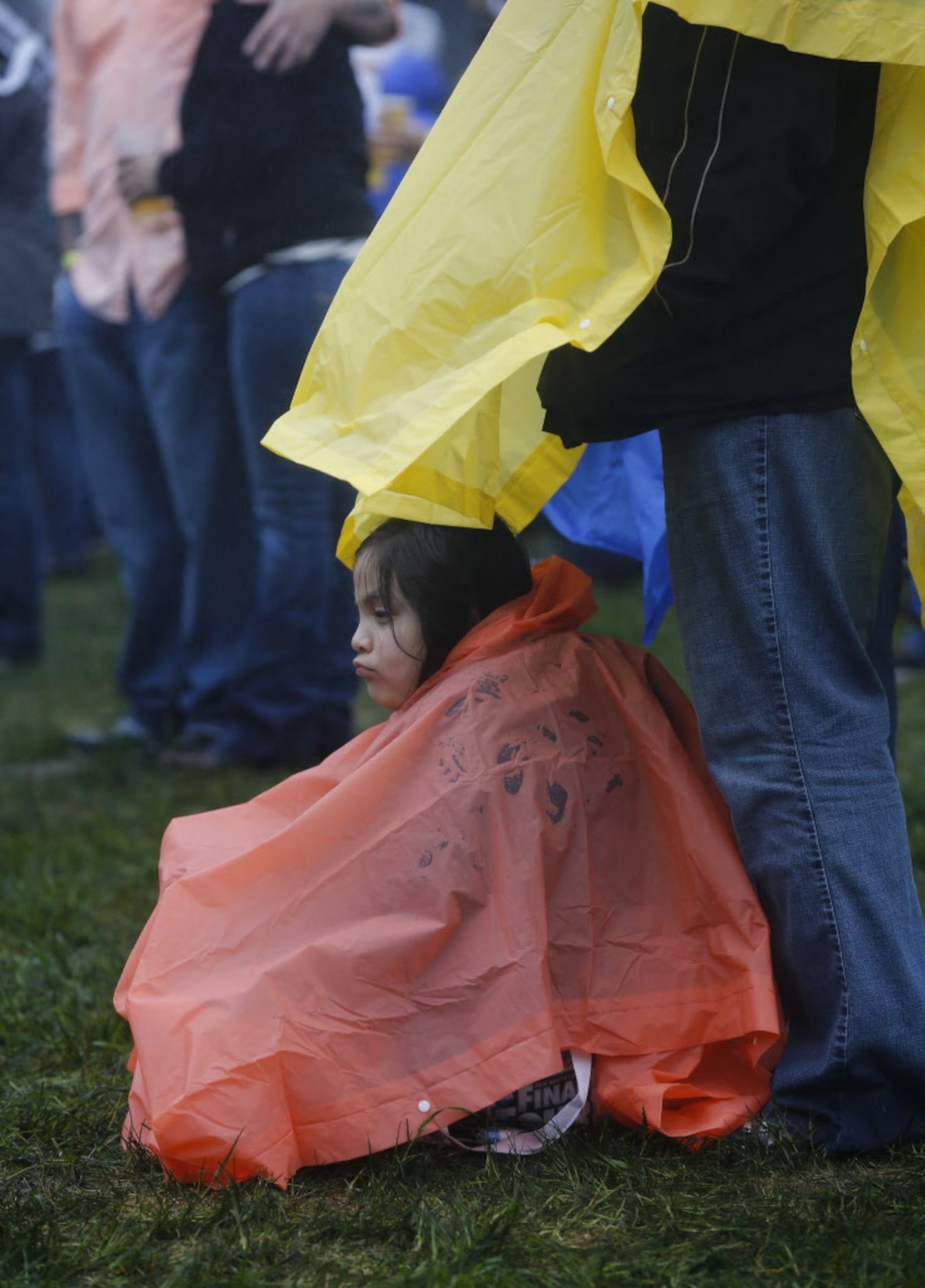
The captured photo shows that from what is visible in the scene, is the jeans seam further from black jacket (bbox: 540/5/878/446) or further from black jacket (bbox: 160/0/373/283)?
black jacket (bbox: 160/0/373/283)

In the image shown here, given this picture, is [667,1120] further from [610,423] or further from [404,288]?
[404,288]

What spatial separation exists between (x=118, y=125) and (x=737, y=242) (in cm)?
267

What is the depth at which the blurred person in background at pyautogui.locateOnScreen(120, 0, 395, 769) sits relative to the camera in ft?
11.9

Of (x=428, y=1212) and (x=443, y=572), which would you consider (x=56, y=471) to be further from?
(x=428, y=1212)

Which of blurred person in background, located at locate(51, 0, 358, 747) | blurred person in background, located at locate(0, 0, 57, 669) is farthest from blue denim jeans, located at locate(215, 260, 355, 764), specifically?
blurred person in background, located at locate(0, 0, 57, 669)

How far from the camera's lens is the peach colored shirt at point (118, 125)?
3.90 metres

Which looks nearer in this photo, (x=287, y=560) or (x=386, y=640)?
(x=386, y=640)

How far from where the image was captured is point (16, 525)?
254 inches

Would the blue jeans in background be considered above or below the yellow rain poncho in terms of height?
below

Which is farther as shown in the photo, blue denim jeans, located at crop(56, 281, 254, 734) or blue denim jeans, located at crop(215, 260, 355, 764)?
blue denim jeans, located at crop(56, 281, 254, 734)

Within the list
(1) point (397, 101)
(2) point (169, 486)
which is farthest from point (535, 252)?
(1) point (397, 101)

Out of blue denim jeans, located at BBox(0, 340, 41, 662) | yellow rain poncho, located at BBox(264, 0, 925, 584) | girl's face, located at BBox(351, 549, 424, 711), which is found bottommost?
blue denim jeans, located at BBox(0, 340, 41, 662)

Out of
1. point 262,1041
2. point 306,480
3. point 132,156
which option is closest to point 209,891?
point 262,1041

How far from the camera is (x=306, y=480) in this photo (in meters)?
3.89
